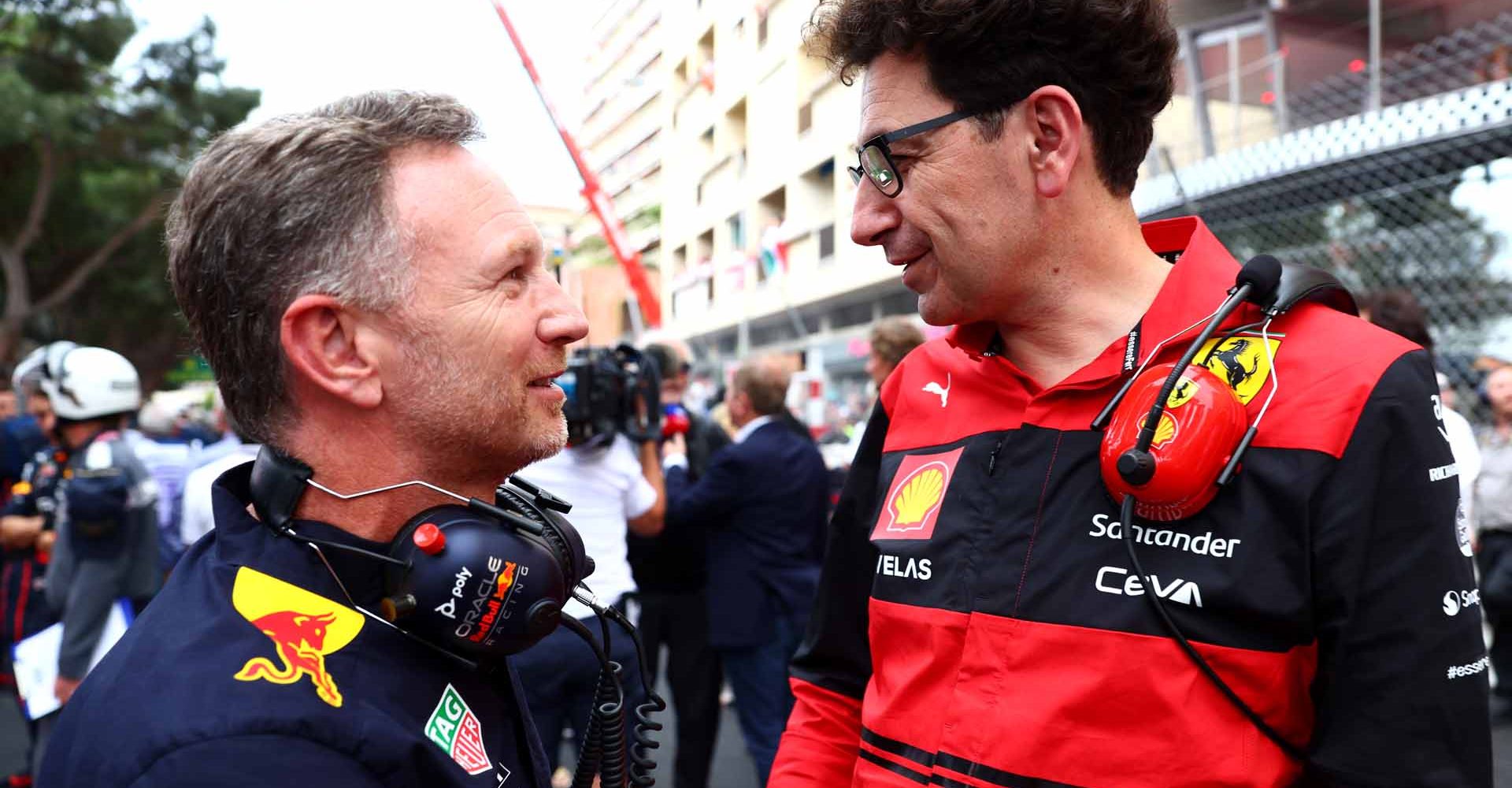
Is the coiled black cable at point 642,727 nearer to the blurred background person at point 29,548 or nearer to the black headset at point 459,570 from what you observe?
the black headset at point 459,570

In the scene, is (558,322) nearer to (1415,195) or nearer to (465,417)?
(465,417)

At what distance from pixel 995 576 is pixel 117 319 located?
2472 centimetres

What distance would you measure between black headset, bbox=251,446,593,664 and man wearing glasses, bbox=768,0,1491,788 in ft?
1.85

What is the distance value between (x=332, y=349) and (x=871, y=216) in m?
0.80

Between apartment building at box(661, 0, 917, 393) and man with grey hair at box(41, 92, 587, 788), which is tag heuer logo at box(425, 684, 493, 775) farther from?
apartment building at box(661, 0, 917, 393)

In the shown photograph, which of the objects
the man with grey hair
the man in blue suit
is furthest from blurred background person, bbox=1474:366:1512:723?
the man with grey hair

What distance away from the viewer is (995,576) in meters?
1.57

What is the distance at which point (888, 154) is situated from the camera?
5.53ft

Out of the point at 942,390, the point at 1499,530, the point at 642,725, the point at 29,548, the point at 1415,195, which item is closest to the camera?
the point at 642,725

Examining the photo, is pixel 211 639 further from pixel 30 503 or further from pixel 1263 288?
pixel 30 503

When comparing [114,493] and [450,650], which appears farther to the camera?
[114,493]

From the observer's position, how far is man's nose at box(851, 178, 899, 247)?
1717 mm

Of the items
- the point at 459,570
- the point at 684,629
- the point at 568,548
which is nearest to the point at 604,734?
the point at 568,548

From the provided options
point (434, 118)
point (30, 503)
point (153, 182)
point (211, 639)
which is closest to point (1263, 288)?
point (434, 118)
